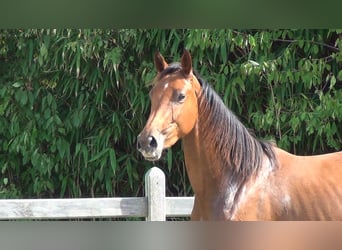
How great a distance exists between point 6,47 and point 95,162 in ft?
1.87

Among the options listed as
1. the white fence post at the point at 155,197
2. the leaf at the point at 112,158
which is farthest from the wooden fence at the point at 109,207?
the leaf at the point at 112,158

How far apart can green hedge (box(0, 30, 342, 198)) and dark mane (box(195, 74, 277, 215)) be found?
8.1 inches

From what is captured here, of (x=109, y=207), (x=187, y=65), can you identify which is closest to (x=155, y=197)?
(x=109, y=207)

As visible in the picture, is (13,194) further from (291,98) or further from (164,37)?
(291,98)

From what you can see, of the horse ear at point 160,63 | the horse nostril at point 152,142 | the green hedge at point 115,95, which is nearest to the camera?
the horse nostril at point 152,142

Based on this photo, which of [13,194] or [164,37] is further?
[13,194]

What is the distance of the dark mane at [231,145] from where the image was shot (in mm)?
1981

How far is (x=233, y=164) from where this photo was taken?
78.3 inches

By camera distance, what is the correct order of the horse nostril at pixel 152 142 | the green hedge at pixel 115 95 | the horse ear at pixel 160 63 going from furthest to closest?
the green hedge at pixel 115 95, the horse ear at pixel 160 63, the horse nostril at pixel 152 142

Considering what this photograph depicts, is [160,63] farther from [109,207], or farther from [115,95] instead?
[109,207]

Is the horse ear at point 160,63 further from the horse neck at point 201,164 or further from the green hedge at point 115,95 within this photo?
the horse neck at point 201,164
